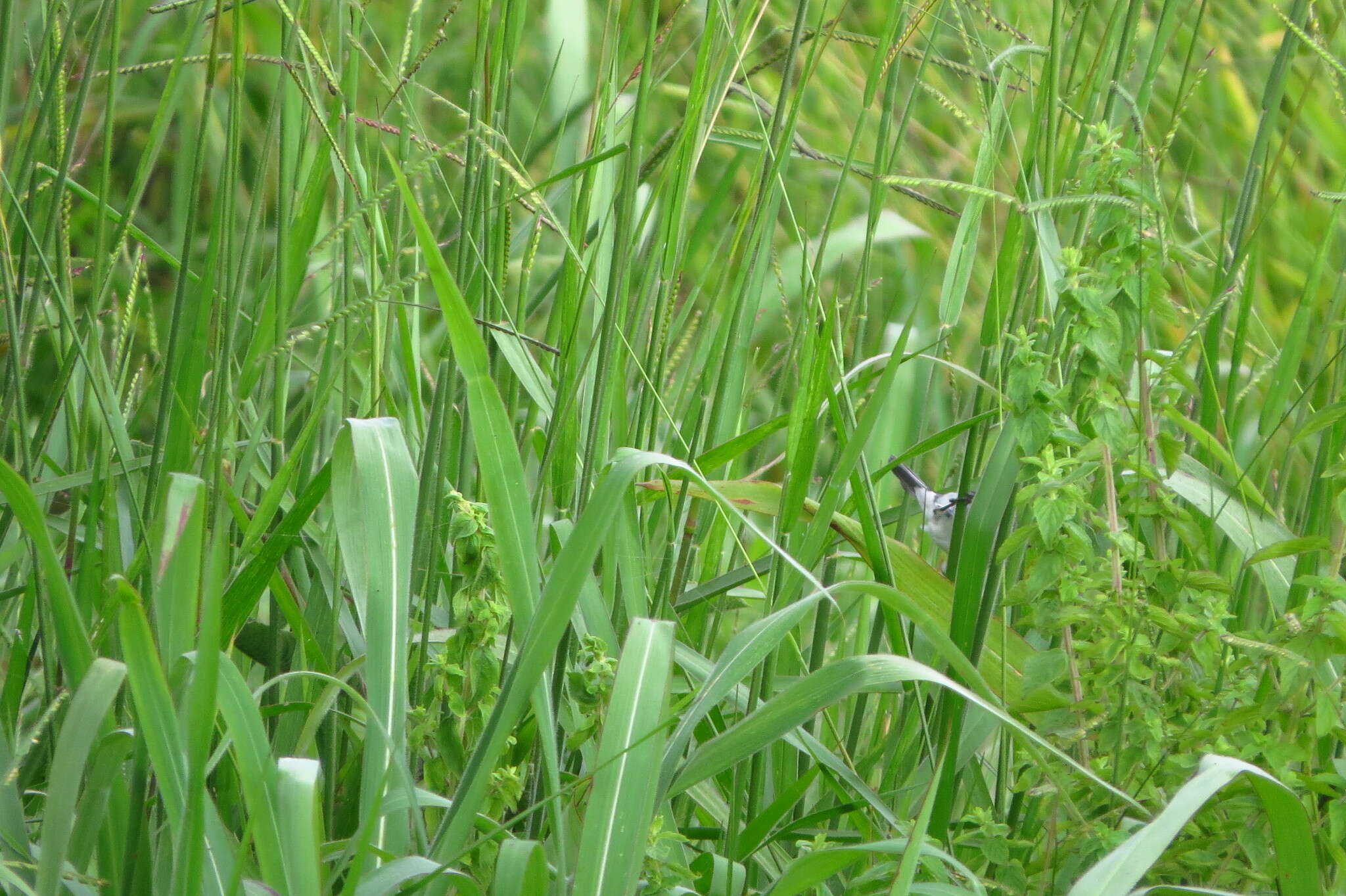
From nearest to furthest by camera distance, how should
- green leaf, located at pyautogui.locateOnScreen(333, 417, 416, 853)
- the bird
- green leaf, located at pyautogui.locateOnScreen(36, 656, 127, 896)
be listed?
1. green leaf, located at pyautogui.locateOnScreen(36, 656, 127, 896)
2. green leaf, located at pyautogui.locateOnScreen(333, 417, 416, 853)
3. the bird

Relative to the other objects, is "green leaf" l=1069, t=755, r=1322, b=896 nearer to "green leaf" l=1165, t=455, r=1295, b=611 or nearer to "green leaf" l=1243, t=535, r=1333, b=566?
"green leaf" l=1243, t=535, r=1333, b=566

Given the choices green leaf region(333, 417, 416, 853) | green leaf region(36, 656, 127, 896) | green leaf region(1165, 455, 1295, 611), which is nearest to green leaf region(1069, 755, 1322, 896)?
green leaf region(1165, 455, 1295, 611)

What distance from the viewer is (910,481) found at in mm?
1397

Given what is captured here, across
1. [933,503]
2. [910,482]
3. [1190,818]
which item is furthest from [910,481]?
[1190,818]

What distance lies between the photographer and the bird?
1166 mm

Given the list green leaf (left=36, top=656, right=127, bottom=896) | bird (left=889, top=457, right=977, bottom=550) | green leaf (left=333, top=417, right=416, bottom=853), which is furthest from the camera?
bird (left=889, top=457, right=977, bottom=550)

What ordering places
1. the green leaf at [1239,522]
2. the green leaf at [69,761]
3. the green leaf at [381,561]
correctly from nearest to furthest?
the green leaf at [69,761] → the green leaf at [381,561] → the green leaf at [1239,522]

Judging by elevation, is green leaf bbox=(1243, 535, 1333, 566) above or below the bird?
above

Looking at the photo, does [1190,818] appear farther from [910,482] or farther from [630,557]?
[910,482]

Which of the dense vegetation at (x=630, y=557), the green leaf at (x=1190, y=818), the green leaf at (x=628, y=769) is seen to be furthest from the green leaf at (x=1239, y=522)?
the green leaf at (x=628, y=769)

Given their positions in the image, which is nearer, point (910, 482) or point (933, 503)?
point (933, 503)

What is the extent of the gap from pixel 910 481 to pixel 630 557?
0.60 m

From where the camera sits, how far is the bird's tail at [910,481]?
3.97 ft

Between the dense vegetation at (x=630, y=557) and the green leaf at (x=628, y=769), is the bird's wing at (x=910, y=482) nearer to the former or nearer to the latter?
the dense vegetation at (x=630, y=557)
